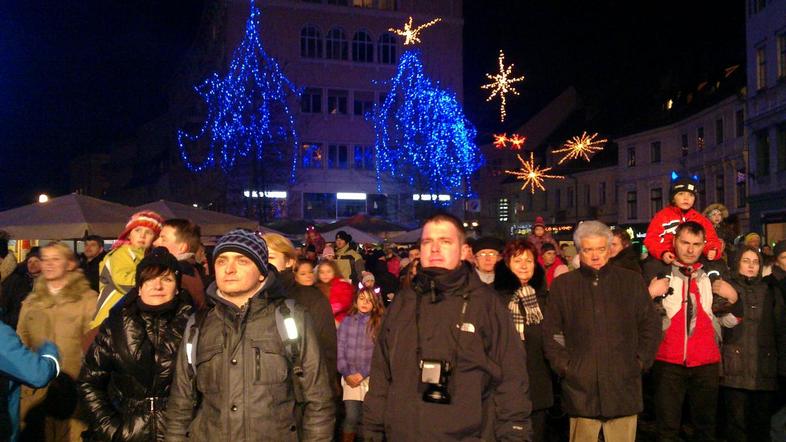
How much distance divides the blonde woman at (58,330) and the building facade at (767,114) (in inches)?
1173

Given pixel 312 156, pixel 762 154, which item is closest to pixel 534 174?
pixel 312 156

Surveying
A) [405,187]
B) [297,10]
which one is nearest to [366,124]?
[405,187]

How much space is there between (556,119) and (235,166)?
34.8 meters

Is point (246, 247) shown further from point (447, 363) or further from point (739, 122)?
point (739, 122)

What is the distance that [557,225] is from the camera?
6075 centimetres

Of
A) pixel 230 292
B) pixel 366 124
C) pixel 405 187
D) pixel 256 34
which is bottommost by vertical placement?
pixel 230 292

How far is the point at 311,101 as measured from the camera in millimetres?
47312

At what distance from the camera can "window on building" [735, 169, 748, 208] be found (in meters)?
35.7

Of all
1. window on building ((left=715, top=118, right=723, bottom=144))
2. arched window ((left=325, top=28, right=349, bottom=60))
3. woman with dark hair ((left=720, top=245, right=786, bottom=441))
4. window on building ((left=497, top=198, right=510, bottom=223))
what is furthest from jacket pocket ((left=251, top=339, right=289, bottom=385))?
window on building ((left=497, top=198, right=510, bottom=223))

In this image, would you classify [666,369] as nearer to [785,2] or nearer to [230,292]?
[230,292]

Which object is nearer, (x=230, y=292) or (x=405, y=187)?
(x=230, y=292)

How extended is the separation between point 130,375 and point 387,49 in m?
45.9

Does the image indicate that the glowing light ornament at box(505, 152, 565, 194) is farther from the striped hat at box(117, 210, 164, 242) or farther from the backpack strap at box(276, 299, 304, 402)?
the backpack strap at box(276, 299, 304, 402)

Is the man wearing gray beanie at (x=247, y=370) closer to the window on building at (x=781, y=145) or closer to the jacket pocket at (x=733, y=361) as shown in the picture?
the jacket pocket at (x=733, y=361)
